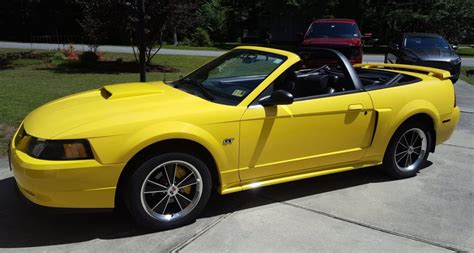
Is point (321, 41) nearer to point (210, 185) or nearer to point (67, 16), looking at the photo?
point (210, 185)

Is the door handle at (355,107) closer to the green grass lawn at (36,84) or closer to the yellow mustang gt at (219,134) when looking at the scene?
the yellow mustang gt at (219,134)

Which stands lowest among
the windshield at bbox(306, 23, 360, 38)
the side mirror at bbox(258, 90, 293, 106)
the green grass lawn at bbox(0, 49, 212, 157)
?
the green grass lawn at bbox(0, 49, 212, 157)

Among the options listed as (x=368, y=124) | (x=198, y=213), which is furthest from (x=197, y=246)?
(x=368, y=124)

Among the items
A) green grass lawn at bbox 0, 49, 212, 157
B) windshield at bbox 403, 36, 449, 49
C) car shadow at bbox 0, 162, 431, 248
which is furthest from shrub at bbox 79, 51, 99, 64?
car shadow at bbox 0, 162, 431, 248

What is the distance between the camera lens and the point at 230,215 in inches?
157

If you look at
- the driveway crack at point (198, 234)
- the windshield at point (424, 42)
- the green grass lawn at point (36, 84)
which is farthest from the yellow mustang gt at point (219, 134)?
the windshield at point (424, 42)

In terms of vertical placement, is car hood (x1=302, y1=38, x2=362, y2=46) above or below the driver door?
above

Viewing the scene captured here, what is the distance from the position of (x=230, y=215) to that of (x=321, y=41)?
9.69 m

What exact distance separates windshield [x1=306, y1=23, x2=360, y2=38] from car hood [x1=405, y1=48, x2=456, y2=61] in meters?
1.80

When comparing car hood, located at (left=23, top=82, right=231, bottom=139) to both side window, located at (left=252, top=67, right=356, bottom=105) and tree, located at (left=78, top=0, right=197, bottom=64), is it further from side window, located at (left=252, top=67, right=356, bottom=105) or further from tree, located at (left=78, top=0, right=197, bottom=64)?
tree, located at (left=78, top=0, right=197, bottom=64)

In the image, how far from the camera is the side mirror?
388 cm

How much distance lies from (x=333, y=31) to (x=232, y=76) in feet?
30.8

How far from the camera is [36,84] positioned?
1152cm

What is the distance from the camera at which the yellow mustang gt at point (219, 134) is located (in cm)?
334
